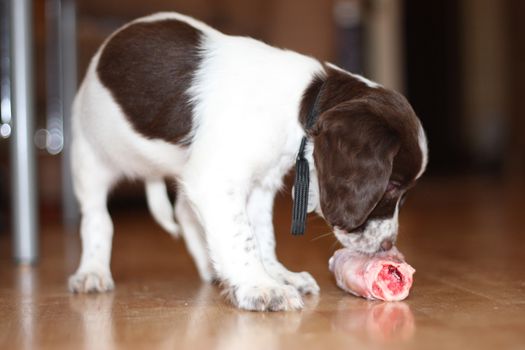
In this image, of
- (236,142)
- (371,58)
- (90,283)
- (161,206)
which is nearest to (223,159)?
(236,142)

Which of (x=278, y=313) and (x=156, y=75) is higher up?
(x=156, y=75)

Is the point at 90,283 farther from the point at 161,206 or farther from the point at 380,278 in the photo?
the point at 380,278

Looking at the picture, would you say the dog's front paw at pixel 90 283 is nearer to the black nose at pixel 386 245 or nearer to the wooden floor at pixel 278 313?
the wooden floor at pixel 278 313

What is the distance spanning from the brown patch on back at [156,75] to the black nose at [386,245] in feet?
2.48

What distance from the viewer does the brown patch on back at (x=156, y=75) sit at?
2.71 metres

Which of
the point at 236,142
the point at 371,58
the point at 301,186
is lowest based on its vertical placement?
the point at 371,58

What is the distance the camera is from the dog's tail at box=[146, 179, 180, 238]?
3.25 m

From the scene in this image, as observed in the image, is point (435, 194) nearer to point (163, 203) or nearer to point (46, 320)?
point (163, 203)

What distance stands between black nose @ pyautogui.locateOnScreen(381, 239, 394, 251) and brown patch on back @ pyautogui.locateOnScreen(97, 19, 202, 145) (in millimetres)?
757

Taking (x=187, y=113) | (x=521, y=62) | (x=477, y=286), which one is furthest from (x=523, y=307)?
(x=521, y=62)

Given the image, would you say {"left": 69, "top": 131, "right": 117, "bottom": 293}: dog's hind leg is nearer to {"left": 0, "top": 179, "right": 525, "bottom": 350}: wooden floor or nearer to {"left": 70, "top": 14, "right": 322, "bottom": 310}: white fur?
{"left": 70, "top": 14, "right": 322, "bottom": 310}: white fur

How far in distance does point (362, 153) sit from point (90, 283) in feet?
3.86

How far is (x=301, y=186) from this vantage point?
8.02ft

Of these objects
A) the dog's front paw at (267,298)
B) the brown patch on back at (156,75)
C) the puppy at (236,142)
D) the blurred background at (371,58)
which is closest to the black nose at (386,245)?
the puppy at (236,142)
